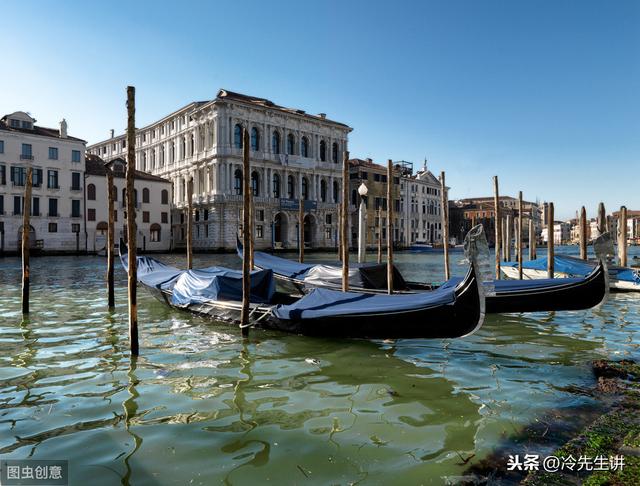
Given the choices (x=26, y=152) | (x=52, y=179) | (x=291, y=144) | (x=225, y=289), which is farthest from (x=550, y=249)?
(x=291, y=144)

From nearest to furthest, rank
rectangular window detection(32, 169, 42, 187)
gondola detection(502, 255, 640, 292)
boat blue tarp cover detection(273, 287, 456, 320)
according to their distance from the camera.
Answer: boat blue tarp cover detection(273, 287, 456, 320), gondola detection(502, 255, 640, 292), rectangular window detection(32, 169, 42, 187)

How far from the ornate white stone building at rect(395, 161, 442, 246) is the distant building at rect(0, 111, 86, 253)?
102 ft

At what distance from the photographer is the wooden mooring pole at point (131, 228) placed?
529 centimetres

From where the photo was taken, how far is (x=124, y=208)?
33.4 m

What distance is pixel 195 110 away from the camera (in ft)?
121

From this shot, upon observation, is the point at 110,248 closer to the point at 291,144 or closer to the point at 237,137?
the point at 237,137

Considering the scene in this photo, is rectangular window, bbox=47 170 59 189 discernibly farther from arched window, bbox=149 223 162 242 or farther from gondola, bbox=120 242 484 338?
gondola, bbox=120 242 484 338

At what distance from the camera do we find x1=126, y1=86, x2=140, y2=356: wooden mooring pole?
5285 mm

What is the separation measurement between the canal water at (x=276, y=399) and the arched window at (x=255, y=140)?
3172cm

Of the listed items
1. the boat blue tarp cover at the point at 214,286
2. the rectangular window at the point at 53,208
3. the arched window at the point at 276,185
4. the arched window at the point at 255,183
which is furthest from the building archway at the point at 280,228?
the boat blue tarp cover at the point at 214,286

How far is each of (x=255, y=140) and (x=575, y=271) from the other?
28951 millimetres

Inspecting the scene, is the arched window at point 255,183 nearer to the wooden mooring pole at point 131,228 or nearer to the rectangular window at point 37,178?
the rectangular window at point 37,178

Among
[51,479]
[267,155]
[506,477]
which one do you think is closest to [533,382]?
[506,477]

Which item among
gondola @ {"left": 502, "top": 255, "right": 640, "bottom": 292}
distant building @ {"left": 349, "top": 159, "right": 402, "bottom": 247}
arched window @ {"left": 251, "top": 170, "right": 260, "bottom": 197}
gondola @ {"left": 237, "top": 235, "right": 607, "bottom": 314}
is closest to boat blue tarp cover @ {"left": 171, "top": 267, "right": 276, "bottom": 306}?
gondola @ {"left": 237, "top": 235, "right": 607, "bottom": 314}
